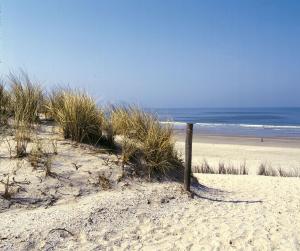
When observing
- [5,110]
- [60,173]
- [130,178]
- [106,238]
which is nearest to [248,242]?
[106,238]

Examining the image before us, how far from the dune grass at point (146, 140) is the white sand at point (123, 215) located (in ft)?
1.37

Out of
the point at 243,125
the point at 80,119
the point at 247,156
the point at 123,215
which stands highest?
the point at 80,119

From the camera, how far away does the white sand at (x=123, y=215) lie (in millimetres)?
5410

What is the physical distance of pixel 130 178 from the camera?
7.43 meters

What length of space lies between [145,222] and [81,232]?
3.24ft

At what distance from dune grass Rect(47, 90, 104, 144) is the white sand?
11.3 inches

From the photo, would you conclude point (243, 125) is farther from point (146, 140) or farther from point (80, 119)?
point (80, 119)

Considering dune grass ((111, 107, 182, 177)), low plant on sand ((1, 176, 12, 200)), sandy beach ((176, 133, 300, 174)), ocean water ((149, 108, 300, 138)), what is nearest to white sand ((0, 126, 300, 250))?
low plant on sand ((1, 176, 12, 200))

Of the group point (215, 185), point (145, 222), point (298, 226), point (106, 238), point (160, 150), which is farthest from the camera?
point (215, 185)

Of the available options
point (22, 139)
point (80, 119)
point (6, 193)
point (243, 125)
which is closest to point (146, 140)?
point (80, 119)

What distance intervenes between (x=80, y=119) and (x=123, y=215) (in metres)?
2.36

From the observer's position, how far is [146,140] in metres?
8.13

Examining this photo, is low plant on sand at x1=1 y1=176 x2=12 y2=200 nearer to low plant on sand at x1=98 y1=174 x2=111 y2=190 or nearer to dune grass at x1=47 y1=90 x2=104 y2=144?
low plant on sand at x1=98 y1=174 x2=111 y2=190

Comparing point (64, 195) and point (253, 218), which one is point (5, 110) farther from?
point (253, 218)
